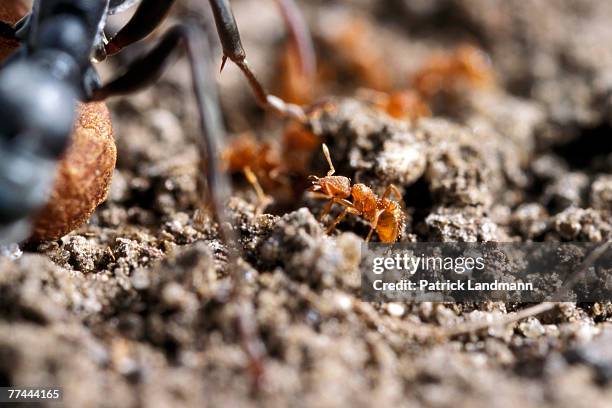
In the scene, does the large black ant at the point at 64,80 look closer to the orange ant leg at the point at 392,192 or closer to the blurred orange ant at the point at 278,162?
the blurred orange ant at the point at 278,162

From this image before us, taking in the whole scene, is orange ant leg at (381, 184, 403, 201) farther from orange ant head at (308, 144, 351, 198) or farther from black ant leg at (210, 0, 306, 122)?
black ant leg at (210, 0, 306, 122)

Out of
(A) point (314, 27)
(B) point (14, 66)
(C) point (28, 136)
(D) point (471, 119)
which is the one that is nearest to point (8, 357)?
(C) point (28, 136)

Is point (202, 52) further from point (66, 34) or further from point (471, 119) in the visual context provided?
point (471, 119)

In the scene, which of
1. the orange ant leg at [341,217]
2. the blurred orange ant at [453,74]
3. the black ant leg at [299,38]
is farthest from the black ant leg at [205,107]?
the blurred orange ant at [453,74]

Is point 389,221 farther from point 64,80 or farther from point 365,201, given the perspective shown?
point 64,80

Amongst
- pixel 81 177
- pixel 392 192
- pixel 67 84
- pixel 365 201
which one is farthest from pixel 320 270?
pixel 67 84

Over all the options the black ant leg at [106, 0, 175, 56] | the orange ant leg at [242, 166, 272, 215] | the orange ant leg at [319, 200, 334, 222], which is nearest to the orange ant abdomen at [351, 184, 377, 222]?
the orange ant leg at [319, 200, 334, 222]
